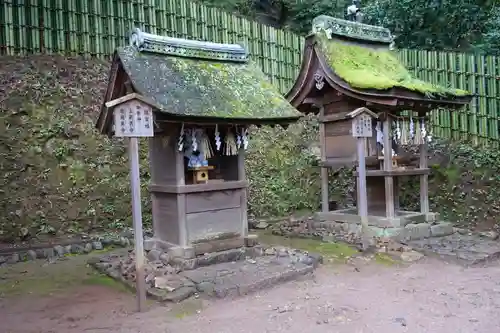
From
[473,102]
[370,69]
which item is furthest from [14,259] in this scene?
[473,102]

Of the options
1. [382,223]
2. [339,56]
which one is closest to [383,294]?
[382,223]

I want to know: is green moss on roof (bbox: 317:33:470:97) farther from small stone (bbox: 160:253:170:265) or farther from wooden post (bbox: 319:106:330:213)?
small stone (bbox: 160:253:170:265)

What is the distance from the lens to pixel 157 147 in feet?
28.1

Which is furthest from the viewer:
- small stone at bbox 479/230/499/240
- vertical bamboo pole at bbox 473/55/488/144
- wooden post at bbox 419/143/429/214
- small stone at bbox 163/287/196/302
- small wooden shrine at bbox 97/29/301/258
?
Result: vertical bamboo pole at bbox 473/55/488/144

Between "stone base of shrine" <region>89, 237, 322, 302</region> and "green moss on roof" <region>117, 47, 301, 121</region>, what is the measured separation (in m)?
2.40

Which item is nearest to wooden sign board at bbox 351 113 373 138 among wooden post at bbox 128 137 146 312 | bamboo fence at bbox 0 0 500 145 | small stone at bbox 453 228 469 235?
small stone at bbox 453 228 469 235

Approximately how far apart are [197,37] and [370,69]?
687 centimetres

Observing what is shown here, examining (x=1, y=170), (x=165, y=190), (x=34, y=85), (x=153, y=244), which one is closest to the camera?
(x=165, y=190)

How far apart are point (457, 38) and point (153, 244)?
12.8 metres

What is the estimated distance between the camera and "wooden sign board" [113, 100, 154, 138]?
6.00 meters

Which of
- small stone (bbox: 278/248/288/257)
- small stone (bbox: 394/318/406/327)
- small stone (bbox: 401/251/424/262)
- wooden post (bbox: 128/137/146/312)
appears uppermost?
wooden post (bbox: 128/137/146/312)

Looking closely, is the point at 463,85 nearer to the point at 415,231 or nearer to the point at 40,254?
the point at 415,231

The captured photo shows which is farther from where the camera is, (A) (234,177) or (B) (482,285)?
(A) (234,177)

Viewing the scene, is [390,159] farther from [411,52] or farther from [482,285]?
[411,52]
